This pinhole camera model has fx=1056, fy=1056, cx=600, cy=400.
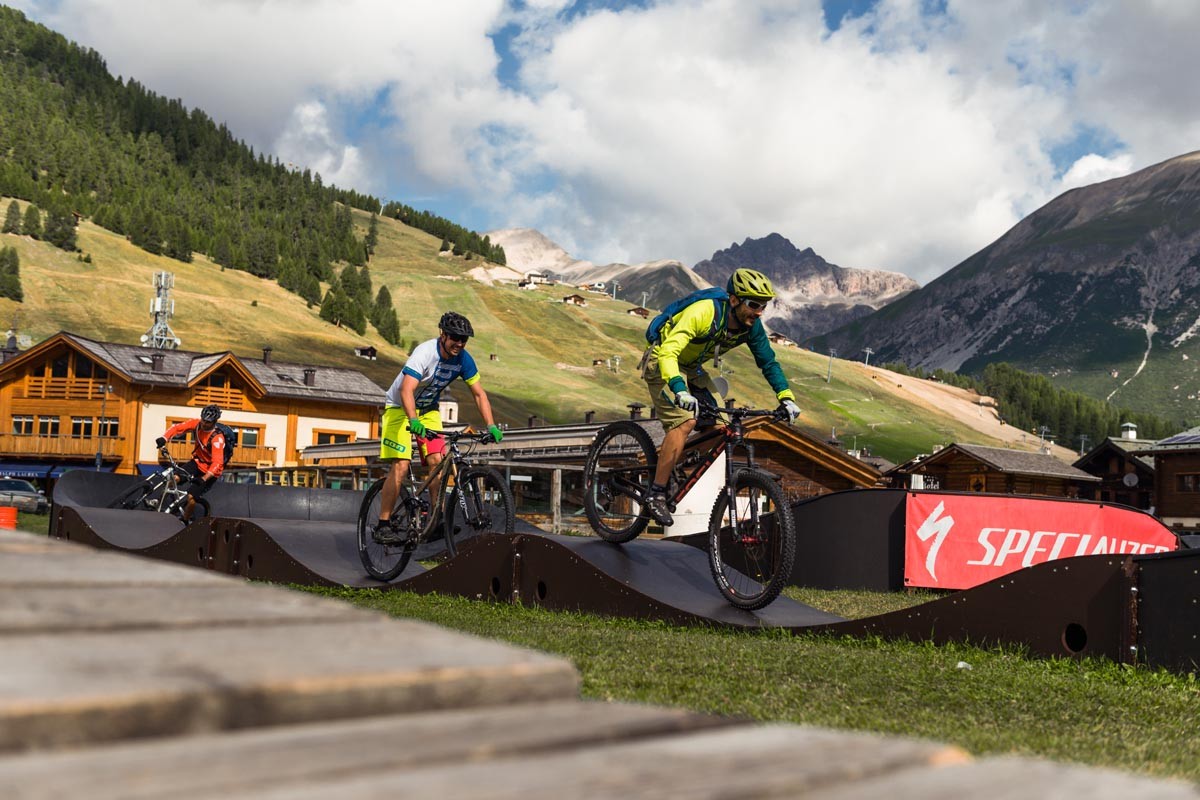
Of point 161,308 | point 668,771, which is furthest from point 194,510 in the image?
point 161,308

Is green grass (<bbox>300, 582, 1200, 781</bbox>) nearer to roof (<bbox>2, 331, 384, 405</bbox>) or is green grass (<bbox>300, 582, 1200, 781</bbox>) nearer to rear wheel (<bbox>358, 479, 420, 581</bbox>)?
rear wheel (<bbox>358, 479, 420, 581</bbox>)

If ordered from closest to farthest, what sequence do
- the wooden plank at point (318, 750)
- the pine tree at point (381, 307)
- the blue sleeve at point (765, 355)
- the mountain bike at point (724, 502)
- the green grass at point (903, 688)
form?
1. the wooden plank at point (318, 750)
2. the green grass at point (903, 688)
3. the mountain bike at point (724, 502)
4. the blue sleeve at point (765, 355)
5. the pine tree at point (381, 307)

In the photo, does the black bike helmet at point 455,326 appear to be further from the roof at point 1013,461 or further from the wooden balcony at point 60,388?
the roof at point 1013,461

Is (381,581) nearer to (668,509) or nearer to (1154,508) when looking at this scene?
(668,509)

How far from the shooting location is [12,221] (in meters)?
141

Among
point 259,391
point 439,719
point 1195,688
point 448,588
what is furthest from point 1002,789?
point 259,391

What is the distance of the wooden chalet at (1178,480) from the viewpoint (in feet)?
223

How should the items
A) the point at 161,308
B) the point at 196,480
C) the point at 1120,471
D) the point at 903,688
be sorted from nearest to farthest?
the point at 903,688
the point at 196,480
the point at 161,308
the point at 1120,471

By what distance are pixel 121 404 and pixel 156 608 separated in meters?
75.3

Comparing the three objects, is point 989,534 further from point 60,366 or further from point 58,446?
point 60,366

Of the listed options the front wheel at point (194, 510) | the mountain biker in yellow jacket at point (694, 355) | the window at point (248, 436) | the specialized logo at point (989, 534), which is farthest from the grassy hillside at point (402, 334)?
the mountain biker in yellow jacket at point (694, 355)

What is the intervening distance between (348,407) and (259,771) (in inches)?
3151

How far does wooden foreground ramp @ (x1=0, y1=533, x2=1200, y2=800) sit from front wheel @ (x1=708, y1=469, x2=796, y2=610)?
6829mm

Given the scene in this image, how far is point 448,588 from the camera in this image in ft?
33.1
